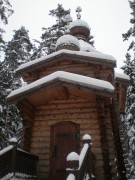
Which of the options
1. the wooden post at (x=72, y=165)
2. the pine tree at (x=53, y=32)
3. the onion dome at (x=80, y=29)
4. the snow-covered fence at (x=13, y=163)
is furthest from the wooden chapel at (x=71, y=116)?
the pine tree at (x=53, y=32)

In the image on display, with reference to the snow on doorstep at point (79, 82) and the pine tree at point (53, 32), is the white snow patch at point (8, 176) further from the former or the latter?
the pine tree at point (53, 32)

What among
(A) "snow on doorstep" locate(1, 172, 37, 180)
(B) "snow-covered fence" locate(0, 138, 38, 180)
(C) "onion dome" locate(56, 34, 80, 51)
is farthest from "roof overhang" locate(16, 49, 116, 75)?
(A) "snow on doorstep" locate(1, 172, 37, 180)

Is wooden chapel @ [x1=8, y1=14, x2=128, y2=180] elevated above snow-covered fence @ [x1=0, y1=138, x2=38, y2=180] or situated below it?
above

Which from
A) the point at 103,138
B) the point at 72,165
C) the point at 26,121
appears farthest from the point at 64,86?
the point at 72,165

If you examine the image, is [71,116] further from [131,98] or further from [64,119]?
[131,98]

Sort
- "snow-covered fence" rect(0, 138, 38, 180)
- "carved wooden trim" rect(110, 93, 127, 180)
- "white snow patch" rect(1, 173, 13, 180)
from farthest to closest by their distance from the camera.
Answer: "carved wooden trim" rect(110, 93, 127, 180) < "snow-covered fence" rect(0, 138, 38, 180) < "white snow patch" rect(1, 173, 13, 180)

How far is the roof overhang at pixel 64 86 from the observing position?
1030 cm

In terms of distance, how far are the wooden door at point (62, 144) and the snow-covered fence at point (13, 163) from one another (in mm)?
1327

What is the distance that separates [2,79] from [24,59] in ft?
18.5

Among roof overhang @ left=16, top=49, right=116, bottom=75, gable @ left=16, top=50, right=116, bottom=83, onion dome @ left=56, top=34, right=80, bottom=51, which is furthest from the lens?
onion dome @ left=56, top=34, right=80, bottom=51

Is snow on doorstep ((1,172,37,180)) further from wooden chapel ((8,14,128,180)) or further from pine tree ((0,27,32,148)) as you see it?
pine tree ((0,27,32,148))

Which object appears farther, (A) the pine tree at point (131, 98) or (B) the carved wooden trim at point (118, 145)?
(A) the pine tree at point (131, 98)

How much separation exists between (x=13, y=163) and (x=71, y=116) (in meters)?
3.62

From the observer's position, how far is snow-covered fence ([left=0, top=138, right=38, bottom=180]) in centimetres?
909
